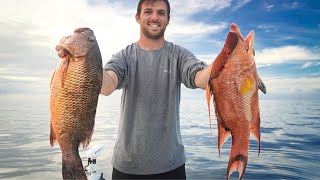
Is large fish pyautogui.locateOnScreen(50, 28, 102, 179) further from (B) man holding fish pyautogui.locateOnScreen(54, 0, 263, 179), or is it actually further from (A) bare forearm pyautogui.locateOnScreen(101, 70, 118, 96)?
(B) man holding fish pyautogui.locateOnScreen(54, 0, 263, 179)

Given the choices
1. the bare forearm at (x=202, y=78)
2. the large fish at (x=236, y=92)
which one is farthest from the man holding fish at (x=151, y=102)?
the large fish at (x=236, y=92)

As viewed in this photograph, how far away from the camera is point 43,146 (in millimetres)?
26484

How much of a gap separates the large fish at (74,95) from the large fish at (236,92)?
0.97m

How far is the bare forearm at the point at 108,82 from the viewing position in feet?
12.7

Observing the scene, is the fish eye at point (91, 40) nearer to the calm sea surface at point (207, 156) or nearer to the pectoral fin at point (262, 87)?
the pectoral fin at point (262, 87)

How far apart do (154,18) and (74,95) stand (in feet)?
7.04

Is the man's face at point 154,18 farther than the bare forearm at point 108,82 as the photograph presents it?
Yes

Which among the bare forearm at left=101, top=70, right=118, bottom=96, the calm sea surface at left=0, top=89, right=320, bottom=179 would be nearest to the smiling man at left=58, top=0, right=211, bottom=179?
the bare forearm at left=101, top=70, right=118, bottom=96

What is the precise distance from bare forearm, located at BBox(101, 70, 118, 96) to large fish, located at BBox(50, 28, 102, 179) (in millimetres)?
975

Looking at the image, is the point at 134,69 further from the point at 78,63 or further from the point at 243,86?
the point at 243,86

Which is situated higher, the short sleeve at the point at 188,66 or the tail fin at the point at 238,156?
the short sleeve at the point at 188,66

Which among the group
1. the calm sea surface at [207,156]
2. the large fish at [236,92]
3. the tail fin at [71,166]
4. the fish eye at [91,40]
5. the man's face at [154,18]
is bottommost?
the calm sea surface at [207,156]

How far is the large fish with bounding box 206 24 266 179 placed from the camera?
2639 mm

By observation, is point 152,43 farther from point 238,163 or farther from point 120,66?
point 238,163
